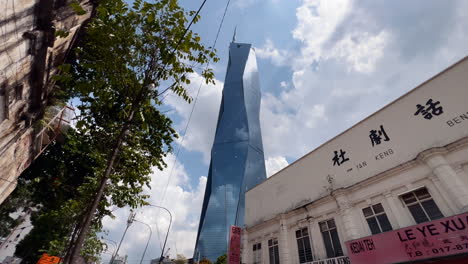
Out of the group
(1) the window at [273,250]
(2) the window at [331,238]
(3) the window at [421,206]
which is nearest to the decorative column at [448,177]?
(3) the window at [421,206]

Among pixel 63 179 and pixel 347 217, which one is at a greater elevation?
pixel 63 179

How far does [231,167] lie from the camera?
3142 inches

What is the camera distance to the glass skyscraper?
76625 mm

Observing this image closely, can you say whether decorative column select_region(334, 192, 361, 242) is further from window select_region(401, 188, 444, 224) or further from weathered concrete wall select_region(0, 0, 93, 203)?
weathered concrete wall select_region(0, 0, 93, 203)

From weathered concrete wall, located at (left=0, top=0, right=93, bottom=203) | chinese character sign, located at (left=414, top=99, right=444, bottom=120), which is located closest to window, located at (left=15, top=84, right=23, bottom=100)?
weathered concrete wall, located at (left=0, top=0, right=93, bottom=203)

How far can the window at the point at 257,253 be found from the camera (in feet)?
54.1

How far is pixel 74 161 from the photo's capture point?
14492 millimetres

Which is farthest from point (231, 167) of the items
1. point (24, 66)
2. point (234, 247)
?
point (24, 66)

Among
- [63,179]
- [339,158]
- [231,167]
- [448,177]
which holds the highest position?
[231,167]

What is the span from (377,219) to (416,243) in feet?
8.67

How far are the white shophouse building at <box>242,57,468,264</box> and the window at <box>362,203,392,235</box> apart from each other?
45 millimetres

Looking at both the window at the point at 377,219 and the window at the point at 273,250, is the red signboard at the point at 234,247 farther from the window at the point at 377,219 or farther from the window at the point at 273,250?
the window at the point at 377,219

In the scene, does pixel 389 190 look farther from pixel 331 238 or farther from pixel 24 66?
pixel 24 66

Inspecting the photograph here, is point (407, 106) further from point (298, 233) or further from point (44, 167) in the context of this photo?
point (44, 167)
